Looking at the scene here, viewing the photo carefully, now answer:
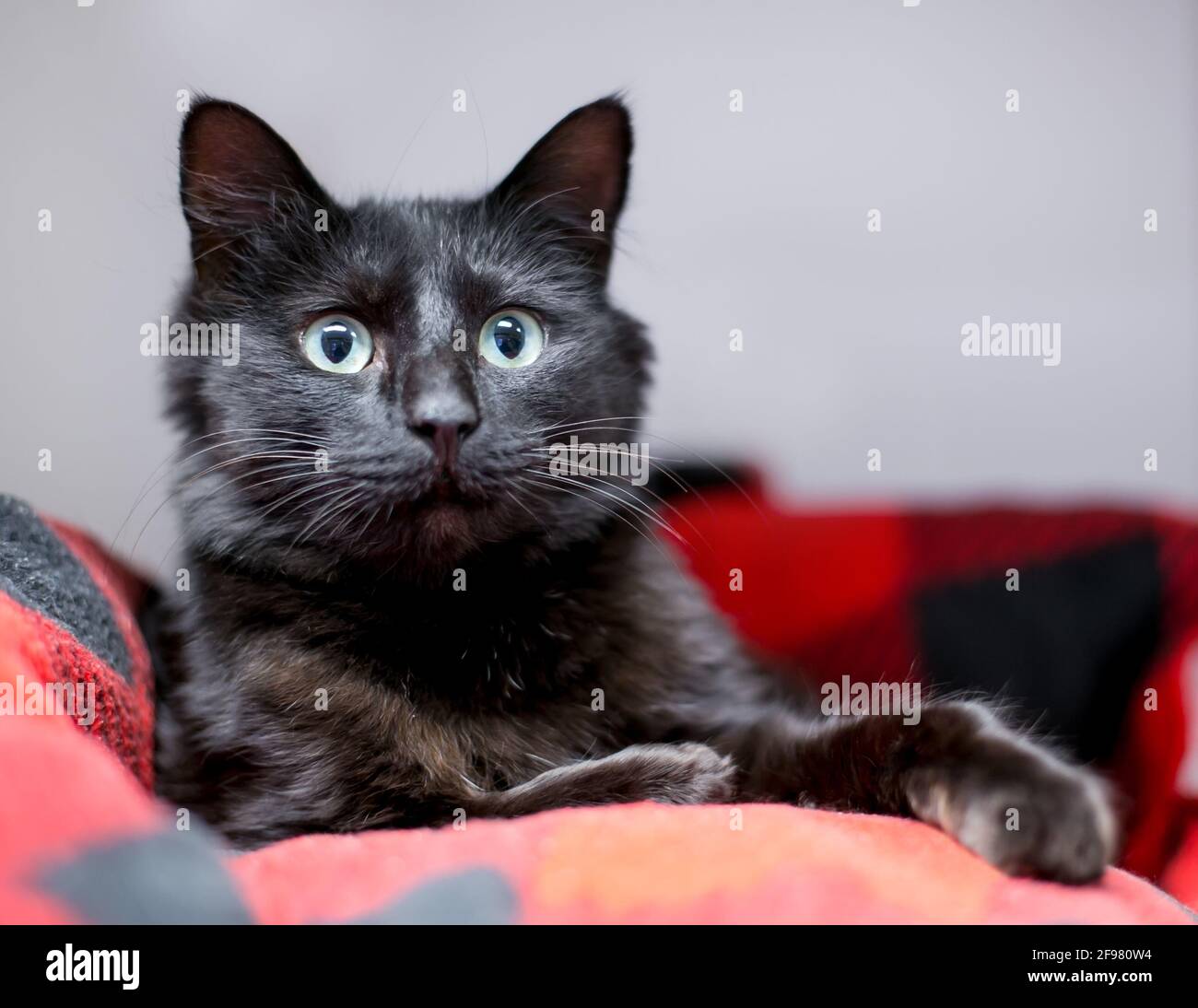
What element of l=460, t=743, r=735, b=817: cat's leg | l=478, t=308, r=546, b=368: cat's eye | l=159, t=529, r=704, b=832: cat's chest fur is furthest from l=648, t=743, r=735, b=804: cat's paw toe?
l=478, t=308, r=546, b=368: cat's eye

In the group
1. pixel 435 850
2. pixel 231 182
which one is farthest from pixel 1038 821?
pixel 231 182

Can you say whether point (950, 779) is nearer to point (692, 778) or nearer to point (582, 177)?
point (692, 778)

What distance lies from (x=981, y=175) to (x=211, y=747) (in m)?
1.92

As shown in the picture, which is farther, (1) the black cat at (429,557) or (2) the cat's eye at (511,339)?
(2) the cat's eye at (511,339)

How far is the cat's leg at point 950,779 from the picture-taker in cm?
106

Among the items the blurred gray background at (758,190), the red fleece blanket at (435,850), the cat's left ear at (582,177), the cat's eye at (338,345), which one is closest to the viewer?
the red fleece blanket at (435,850)

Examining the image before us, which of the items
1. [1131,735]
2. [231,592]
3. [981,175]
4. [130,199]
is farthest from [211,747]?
[981,175]

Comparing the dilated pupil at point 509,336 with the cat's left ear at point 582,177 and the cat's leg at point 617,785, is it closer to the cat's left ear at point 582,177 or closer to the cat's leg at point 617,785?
the cat's left ear at point 582,177

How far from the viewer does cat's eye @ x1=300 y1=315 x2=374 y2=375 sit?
56.0 inches

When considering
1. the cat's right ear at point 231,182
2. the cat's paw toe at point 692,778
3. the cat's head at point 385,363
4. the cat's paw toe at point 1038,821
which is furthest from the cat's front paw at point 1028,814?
the cat's right ear at point 231,182

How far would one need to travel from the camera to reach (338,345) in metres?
1.43

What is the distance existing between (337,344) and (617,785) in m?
0.69

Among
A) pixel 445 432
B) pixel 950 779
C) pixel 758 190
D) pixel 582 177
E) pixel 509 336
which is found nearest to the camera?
pixel 950 779
